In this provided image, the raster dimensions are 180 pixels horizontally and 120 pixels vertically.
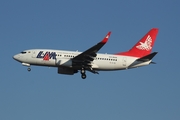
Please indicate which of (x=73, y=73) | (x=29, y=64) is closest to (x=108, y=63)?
(x=73, y=73)

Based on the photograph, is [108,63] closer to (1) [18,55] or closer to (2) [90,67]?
(2) [90,67]

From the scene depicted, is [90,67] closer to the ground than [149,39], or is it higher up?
closer to the ground

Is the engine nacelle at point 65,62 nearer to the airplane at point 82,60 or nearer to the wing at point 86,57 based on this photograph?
the airplane at point 82,60

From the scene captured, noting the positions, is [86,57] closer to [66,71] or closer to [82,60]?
[82,60]

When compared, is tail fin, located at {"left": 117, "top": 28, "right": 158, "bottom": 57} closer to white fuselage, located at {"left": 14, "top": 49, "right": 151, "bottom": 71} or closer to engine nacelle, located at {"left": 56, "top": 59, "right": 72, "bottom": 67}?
white fuselage, located at {"left": 14, "top": 49, "right": 151, "bottom": 71}

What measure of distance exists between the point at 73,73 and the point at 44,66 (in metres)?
5.55

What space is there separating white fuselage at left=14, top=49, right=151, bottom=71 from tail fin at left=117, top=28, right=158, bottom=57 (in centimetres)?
255

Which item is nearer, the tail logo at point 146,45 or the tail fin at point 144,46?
the tail fin at point 144,46

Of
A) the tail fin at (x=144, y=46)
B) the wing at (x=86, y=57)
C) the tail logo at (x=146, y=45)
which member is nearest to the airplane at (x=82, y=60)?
the wing at (x=86, y=57)

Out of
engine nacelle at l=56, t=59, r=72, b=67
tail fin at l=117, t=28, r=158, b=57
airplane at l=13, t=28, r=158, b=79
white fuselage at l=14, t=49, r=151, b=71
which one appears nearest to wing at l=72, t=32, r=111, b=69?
airplane at l=13, t=28, r=158, b=79

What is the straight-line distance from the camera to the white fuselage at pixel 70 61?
76.4m

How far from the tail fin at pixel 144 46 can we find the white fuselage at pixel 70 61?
8.36ft

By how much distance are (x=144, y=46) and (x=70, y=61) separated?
13958 millimetres

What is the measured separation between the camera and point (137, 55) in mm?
79938
